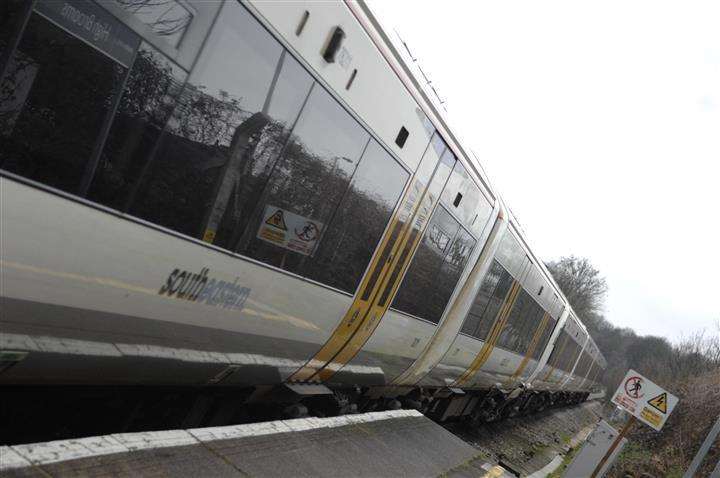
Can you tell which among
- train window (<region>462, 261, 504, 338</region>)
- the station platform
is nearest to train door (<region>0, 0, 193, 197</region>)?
the station platform

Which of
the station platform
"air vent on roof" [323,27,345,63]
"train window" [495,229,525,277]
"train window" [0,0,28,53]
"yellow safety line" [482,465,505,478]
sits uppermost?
"air vent on roof" [323,27,345,63]

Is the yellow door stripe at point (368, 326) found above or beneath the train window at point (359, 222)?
beneath

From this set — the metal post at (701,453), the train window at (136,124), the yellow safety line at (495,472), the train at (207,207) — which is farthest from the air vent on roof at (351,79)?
the metal post at (701,453)

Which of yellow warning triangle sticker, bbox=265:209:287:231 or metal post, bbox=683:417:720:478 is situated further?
metal post, bbox=683:417:720:478

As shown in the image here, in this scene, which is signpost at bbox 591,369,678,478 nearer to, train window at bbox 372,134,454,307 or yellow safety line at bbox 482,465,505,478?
yellow safety line at bbox 482,465,505,478

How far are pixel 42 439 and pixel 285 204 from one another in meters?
2.40

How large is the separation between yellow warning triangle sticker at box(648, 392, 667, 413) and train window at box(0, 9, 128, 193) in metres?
9.98

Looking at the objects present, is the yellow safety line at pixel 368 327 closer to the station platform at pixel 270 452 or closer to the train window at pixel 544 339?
the station platform at pixel 270 452

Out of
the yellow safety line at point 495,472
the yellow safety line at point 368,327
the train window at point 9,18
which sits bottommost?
the yellow safety line at point 495,472

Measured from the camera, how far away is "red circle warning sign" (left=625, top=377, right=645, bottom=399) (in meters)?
10.9

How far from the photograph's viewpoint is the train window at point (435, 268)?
293 inches

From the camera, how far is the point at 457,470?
5910 millimetres

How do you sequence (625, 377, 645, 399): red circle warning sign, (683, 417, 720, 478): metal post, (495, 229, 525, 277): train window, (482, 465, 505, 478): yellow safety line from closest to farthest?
(482, 465, 505, 478): yellow safety line → (683, 417, 720, 478): metal post → (495, 229, 525, 277): train window → (625, 377, 645, 399): red circle warning sign

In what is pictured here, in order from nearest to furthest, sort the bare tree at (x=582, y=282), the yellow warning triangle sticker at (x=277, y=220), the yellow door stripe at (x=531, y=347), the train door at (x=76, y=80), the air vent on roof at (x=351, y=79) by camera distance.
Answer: the train door at (x=76, y=80) → the yellow warning triangle sticker at (x=277, y=220) → the air vent on roof at (x=351, y=79) → the yellow door stripe at (x=531, y=347) → the bare tree at (x=582, y=282)
